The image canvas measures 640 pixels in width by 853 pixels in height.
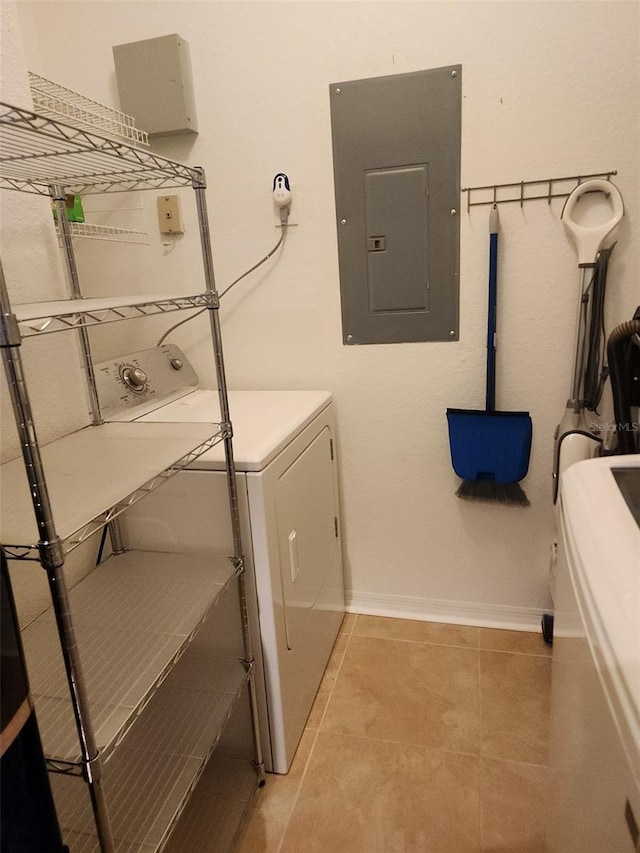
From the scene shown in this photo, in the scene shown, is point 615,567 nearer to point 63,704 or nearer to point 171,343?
point 63,704

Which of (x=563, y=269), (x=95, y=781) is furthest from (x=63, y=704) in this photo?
(x=563, y=269)

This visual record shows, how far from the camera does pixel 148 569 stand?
55.6 inches

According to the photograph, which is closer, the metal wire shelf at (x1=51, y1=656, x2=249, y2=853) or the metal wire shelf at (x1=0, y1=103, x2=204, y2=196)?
the metal wire shelf at (x1=0, y1=103, x2=204, y2=196)

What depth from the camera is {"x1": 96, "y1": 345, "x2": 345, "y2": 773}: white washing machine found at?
134 cm

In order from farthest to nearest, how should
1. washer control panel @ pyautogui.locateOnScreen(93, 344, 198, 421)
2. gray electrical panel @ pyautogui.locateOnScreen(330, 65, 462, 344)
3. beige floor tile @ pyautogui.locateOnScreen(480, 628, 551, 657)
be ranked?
beige floor tile @ pyautogui.locateOnScreen(480, 628, 551, 657) < gray electrical panel @ pyautogui.locateOnScreen(330, 65, 462, 344) < washer control panel @ pyautogui.locateOnScreen(93, 344, 198, 421)

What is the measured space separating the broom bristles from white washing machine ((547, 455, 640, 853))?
0.83 metres

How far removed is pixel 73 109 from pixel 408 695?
78.7 inches

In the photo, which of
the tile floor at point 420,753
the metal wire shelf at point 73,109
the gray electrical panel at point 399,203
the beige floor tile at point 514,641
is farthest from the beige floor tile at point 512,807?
the metal wire shelf at point 73,109


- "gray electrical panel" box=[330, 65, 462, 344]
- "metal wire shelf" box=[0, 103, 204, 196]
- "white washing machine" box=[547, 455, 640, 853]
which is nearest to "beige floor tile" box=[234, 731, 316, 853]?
"white washing machine" box=[547, 455, 640, 853]

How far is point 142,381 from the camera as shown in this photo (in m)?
1.67

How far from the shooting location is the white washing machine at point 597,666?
0.56m

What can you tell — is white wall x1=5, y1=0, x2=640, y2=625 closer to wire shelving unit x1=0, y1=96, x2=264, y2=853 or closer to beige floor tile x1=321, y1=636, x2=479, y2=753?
beige floor tile x1=321, y1=636, x2=479, y2=753

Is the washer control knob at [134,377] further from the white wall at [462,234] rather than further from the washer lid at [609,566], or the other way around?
the washer lid at [609,566]

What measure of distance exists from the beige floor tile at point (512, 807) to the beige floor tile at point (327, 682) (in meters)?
0.49
